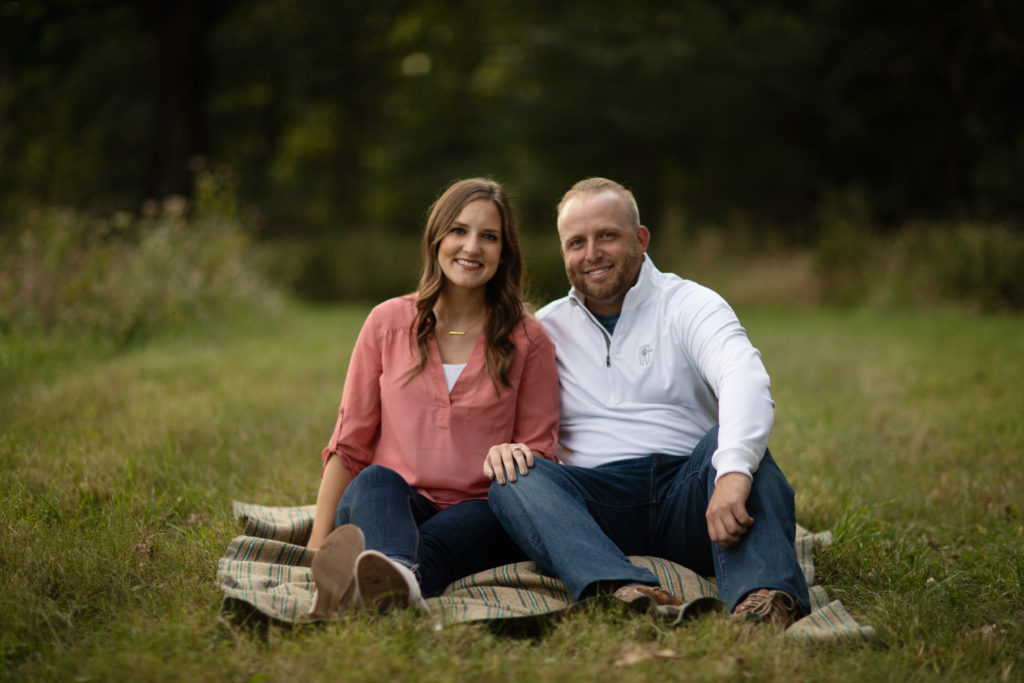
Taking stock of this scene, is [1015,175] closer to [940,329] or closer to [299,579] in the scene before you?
[940,329]

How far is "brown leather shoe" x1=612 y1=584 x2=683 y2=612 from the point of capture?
2.39m

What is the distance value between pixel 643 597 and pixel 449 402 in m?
0.98

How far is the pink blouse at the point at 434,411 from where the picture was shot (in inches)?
117

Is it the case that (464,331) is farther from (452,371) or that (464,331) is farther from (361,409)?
(361,409)

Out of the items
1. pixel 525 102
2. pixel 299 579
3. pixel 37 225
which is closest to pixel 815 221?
pixel 525 102

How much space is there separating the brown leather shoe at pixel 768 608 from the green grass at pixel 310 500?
8 cm

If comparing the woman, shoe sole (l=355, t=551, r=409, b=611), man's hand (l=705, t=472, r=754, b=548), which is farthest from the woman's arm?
man's hand (l=705, t=472, r=754, b=548)

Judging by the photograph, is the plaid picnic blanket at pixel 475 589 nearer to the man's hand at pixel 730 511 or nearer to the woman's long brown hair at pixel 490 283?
the man's hand at pixel 730 511

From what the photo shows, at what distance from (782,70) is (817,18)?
1.54 meters

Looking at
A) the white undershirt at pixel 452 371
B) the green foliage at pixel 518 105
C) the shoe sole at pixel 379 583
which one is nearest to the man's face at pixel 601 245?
the white undershirt at pixel 452 371

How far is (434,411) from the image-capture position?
300 cm

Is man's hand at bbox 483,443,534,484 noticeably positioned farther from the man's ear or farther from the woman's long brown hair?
the man's ear

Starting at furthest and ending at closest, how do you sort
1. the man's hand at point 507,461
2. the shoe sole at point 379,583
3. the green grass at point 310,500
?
the man's hand at point 507,461
the shoe sole at point 379,583
the green grass at point 310,500

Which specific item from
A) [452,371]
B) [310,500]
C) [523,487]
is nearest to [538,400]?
[452,371]
